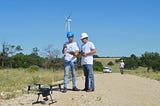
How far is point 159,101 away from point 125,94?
4.55 feet

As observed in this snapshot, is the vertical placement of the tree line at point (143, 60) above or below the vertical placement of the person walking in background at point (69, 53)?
above

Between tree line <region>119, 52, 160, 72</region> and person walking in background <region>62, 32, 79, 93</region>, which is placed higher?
tree line <region>119, 52, 160, 72</region>

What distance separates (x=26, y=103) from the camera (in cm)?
1164

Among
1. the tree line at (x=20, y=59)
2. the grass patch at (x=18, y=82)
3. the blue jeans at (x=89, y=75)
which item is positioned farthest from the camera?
the tree line at (x=20, y=59)

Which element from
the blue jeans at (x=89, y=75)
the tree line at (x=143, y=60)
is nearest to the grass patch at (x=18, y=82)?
the blue jeans at (x=89, y=75)

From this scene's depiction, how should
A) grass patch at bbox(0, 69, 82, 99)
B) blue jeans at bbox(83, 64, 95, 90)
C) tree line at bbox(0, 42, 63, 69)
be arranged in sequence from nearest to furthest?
blue jeans at bbox(83, 64, 95, 90) < grass patch at bbox(0, 69, 82, 99) < tree line at bbox(0, 42, 63, 69)

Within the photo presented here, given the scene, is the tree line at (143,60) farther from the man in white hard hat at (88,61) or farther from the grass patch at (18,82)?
the man in white hard hat at (88,61)

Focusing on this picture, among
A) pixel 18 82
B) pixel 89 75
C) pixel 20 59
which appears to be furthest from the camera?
pixel 20 59

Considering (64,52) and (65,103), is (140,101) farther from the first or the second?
(64,52)

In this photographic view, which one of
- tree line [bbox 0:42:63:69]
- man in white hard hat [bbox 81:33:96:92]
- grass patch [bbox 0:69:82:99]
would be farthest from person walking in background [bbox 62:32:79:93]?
tree line [bbox 0:42:63:69]

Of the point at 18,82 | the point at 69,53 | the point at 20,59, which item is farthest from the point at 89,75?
the point at 20,59

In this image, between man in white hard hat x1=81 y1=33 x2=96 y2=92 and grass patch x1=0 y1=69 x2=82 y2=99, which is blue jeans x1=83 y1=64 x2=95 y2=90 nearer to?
man in white hard hat x1=81 y1=33 x2=96 y2=92

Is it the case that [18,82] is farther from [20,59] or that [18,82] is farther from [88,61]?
[20,59]

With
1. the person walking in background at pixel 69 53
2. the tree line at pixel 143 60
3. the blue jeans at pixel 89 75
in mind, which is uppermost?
the tree line at pixel 143 60
